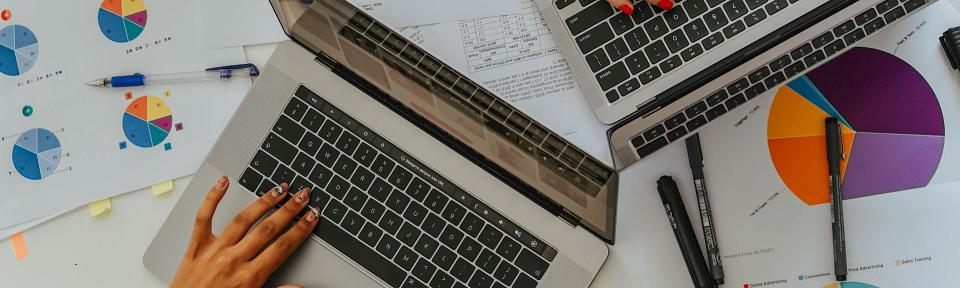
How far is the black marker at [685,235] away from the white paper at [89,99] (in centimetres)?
54

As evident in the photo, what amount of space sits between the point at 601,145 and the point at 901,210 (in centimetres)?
36

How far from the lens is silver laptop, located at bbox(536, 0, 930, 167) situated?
2.31 feet

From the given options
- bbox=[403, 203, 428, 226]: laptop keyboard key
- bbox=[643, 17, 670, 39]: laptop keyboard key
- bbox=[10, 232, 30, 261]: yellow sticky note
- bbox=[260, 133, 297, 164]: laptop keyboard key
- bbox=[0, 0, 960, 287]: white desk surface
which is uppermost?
bbox=[643, 17, 670, 39]: laptop keyboard key

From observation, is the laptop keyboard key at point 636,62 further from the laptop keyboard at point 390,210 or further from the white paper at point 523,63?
the laptop keyboard at point 390,210

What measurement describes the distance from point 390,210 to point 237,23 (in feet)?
1.02

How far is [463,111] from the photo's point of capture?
2.48 feet

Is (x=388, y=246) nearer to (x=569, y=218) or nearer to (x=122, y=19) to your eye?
(x=569, y=218)

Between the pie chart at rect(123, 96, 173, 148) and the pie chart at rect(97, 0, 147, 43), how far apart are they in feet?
0.28

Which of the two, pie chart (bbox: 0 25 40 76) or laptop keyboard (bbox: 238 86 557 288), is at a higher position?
laptop keyboard (bbox: 238 86 557 288)

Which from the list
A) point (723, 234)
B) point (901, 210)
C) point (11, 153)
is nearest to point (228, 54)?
point (11, 153)

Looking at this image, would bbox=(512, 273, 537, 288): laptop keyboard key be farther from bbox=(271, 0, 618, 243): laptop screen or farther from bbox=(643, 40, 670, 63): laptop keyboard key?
bbox=(643, 40, 670, 63): laptop keyboard key

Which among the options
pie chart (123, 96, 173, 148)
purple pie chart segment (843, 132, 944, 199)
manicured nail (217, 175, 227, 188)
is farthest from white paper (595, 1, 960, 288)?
pie chart (123, 96, 173, 148)

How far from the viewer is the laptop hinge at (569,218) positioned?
762mm

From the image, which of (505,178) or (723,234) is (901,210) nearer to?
(723,234)
